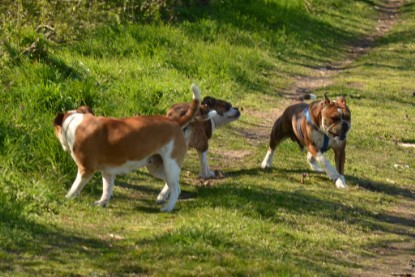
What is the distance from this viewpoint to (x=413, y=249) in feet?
29.4

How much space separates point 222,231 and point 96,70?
7.11m

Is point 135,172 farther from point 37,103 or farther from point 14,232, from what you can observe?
point 14,232

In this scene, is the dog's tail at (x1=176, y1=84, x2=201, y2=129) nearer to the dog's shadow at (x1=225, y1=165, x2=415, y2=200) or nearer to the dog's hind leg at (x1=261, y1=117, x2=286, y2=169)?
the dog's shadow at (x1=225, y1=165, x2=415, y2=200)

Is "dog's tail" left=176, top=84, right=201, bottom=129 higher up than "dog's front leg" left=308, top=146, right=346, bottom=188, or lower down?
higher up

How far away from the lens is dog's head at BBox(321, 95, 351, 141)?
11.1 metres

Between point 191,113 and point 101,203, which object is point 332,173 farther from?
point 101,203

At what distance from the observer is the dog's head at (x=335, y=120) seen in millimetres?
11078

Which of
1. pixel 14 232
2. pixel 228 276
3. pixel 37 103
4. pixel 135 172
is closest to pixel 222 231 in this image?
pixel 228 276

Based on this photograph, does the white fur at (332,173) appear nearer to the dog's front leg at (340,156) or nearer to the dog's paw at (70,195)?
the dog's front leg at (340,156)

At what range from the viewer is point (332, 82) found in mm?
19406

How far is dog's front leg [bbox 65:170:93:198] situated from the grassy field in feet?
0.26

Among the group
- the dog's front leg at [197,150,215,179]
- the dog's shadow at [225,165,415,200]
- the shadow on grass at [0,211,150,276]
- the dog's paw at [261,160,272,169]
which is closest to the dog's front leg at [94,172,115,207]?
the shadow on grass at [0,211,150,276]

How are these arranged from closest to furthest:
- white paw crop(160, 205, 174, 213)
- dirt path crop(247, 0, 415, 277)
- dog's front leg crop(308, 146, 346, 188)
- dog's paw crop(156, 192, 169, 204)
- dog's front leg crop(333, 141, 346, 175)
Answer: dirt path crop(247, 0, 415, 277) < white paw crop(160, 205, 174, 213) < dog's paw crop(156, 192, 169, 204) < dog's front leg crop(308, 146, 346, 188) < dog's front leg crop(333, 141, 346, 175)

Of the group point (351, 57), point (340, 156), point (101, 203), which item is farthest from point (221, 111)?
point (351, 57)
